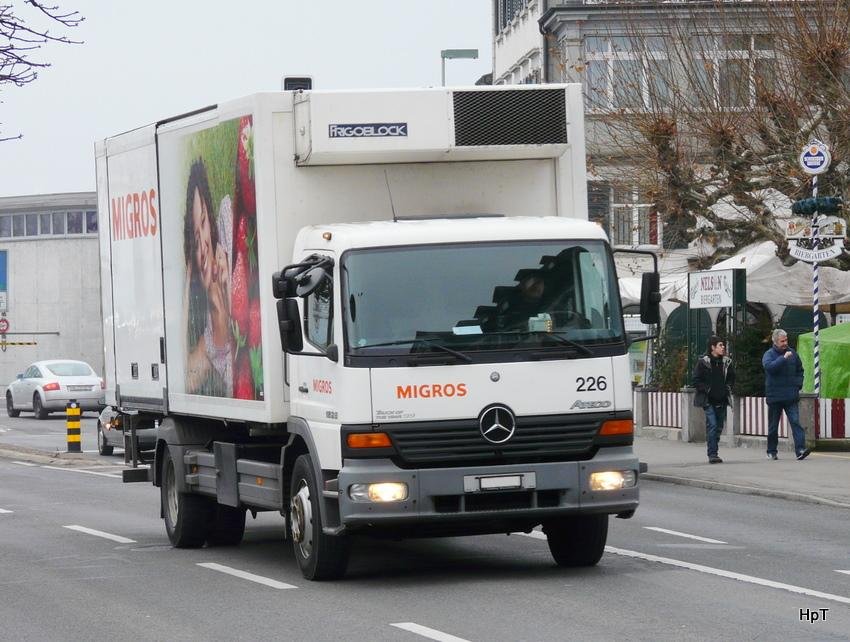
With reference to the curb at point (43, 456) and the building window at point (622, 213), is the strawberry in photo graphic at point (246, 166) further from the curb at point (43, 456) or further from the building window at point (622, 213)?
the curb at point (43, 456)

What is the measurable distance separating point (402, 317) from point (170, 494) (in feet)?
15.0

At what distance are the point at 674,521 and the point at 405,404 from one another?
19.6ft

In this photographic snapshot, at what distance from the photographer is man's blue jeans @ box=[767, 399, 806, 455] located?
77.8 ft

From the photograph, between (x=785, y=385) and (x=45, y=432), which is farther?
(x=45, y=432)

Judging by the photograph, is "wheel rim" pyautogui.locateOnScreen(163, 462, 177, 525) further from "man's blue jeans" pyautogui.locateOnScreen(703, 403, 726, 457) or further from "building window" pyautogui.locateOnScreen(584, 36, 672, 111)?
"building window" pyautogui.locateOnScreen(584, 36, 672, 111)

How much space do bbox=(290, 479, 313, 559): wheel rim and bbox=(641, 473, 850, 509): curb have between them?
7.50 metres

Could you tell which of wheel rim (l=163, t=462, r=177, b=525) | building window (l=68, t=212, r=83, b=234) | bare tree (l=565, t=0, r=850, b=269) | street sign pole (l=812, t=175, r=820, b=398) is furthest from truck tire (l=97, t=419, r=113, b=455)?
building window (l=68, t=212, r=83, b=234)

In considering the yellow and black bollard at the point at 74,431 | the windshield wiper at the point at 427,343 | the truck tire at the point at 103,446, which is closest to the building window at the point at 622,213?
the truck tire at the point at 103,446

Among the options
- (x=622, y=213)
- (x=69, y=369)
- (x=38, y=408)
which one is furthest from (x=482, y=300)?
(x=38, y=408)

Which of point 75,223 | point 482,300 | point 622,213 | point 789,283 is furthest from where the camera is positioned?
point 75,223

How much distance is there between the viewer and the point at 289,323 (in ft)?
38.3

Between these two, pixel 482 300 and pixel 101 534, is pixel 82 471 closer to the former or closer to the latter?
pixel 101 534

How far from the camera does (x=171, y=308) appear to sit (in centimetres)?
1459

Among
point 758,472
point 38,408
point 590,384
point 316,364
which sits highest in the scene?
point 316,364
